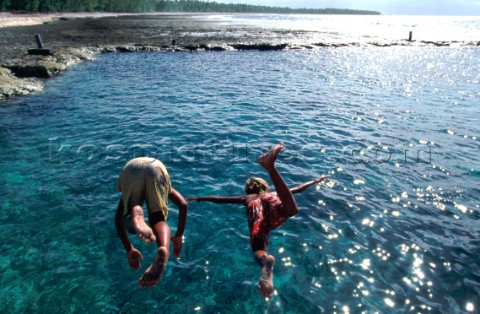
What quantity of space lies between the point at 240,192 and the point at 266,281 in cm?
527

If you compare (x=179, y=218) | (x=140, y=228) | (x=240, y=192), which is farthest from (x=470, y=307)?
(x=140, y=228)

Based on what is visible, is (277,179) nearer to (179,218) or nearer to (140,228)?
(179,218)

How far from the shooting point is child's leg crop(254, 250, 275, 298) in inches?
215

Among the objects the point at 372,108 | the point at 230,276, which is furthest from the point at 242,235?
the point at 372,108

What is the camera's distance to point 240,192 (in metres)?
10.7

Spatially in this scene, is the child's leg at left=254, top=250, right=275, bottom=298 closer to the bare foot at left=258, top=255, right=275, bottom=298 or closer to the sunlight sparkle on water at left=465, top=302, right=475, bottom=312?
the bare foot at left=258, top=255, right=275, bottom=298

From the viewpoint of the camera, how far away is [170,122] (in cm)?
1748

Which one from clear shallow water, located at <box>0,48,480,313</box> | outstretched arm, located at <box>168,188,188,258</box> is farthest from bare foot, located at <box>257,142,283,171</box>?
clear shallow water, located at <box>0,48,480,313</box>

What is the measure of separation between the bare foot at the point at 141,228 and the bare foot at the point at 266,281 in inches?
83.3

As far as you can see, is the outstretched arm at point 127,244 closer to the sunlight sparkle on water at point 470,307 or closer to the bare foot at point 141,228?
the bare foot at point 141,228

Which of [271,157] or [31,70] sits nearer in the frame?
[271,157]

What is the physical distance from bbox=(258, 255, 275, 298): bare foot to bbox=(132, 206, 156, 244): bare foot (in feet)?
6.94

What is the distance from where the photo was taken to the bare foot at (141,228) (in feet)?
16.2

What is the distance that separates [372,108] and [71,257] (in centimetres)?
1873
